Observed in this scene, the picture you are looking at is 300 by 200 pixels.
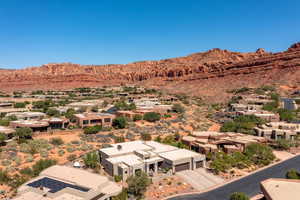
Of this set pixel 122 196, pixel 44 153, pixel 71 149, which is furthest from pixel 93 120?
pixel 122 196

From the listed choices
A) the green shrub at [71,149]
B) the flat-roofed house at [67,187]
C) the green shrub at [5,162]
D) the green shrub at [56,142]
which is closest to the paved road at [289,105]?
the green shrub at [71,149]

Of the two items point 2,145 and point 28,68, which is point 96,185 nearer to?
point 2,145

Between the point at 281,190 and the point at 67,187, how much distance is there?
604 inches

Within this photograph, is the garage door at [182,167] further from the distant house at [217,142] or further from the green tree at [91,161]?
the green tree at [91,161]

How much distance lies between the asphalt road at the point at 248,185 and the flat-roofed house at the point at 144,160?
4.70 metres

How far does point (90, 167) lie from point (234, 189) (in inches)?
608

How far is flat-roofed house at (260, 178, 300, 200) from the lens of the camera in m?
14.4

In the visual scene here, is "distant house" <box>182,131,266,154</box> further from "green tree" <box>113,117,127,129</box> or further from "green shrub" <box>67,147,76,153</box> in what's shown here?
"green shrub" <box>67,147,76,153</box>

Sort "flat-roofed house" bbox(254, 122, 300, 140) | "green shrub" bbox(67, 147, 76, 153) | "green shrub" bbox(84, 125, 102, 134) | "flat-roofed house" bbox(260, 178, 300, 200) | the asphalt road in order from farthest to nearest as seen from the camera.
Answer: "green shrub" bbox(84, 125, 102, 134)
"flat-roofed house" bbox(254, 122, 300, 140)
"green shrub" bbox(67, 147, 76, 153)
the asphalt road
"flat-roofed house" bbox(260, 178, 300, 200)

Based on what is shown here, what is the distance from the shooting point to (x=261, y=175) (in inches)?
971

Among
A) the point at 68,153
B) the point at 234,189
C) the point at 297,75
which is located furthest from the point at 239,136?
the point at 297,75

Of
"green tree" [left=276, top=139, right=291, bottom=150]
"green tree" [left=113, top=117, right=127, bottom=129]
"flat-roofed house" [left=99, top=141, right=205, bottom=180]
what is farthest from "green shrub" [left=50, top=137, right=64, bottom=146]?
"green tree" [left=276, top=139, right=291, bottom=150]

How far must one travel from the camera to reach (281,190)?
15.3m

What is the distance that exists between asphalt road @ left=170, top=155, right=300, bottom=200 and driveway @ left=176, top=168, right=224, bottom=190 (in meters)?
1.09
